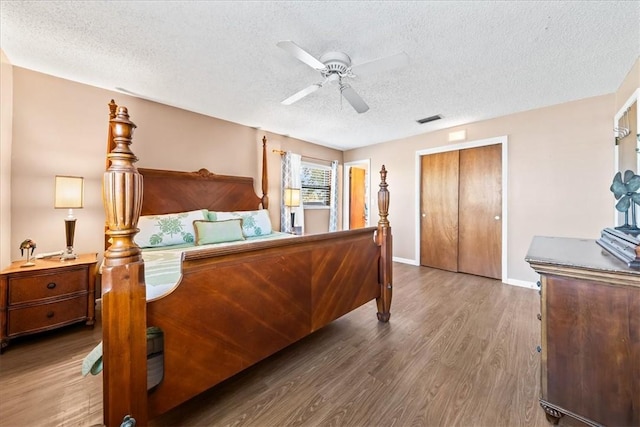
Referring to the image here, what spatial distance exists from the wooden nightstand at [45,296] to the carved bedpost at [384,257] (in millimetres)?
2736

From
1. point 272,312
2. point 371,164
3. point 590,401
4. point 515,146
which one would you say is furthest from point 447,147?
point 272,312

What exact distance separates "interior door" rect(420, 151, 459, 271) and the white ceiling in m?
1.35

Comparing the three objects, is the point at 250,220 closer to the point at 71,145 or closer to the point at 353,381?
the point at 71,145

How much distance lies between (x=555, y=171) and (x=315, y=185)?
12.7ft

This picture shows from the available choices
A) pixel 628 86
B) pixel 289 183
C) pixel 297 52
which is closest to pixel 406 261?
pixel 289 183

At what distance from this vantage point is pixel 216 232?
289 centimetres

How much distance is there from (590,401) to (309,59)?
8.44 ft

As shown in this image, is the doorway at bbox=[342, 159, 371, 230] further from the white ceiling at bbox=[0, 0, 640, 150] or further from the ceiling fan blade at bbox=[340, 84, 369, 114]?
the ceiling fan blade at bbox=[340, 84, 369, 114]

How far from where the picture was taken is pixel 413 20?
1.77 meters

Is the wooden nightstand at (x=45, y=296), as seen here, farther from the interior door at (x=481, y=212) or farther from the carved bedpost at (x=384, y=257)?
the interior door at (x=481, y=212)

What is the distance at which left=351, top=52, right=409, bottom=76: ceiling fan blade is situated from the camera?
184 centimetres

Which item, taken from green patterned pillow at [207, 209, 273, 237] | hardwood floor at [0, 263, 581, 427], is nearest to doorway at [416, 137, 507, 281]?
hardwood floor at [0, 263, 581, 427]

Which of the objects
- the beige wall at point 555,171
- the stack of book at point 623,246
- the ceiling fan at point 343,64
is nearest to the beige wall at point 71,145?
the ceiling fan at point 343,64

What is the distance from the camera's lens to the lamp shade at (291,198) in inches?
170
